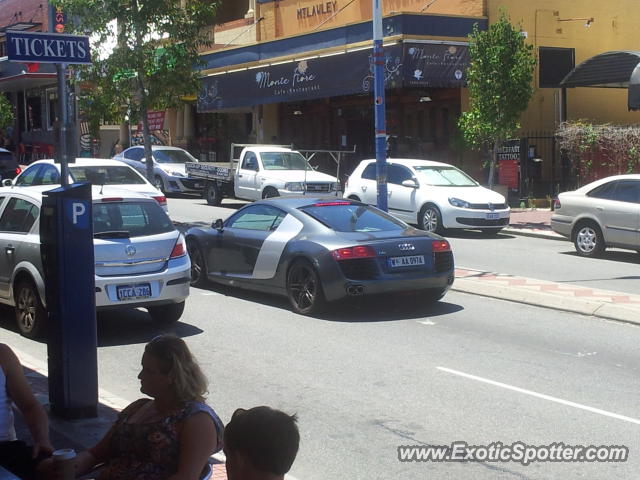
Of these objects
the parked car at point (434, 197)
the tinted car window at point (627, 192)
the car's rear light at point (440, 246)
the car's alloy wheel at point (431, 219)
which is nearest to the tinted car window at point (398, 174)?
the parked car at point (434, 197)

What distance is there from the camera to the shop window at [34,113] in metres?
52.8

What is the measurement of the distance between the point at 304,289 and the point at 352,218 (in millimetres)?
1167

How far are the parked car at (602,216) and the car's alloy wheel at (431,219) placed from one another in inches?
119

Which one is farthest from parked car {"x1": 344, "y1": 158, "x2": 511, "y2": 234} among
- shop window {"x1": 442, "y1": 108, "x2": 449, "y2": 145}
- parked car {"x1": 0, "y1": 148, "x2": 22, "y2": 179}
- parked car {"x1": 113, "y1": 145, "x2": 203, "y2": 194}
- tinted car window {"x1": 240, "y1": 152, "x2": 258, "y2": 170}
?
parked car {"x1": 0, "y1": 148, "x2": 22, "y2": 179}

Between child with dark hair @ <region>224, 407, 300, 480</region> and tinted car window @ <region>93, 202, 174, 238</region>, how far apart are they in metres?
7.15

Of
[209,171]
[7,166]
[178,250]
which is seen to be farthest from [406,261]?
[7,166]

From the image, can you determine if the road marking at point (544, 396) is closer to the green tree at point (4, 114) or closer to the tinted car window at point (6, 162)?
the tinted car window at point (6, 162)

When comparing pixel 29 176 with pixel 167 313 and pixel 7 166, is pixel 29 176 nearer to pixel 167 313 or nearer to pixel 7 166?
pixel 167 313

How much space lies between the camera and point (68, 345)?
21.8 ft

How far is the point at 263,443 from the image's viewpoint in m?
3.19

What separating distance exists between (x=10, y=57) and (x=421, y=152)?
22570 mm

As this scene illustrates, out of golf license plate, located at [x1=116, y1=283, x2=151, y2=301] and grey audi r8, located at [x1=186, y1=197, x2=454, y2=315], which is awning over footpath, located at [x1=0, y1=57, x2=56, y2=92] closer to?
grey audi r8, located at [x1=186, y1=197, x2=454, y2=315]

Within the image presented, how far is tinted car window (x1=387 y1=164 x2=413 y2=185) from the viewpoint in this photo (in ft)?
70.7

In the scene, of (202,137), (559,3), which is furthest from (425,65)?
(202,137)
